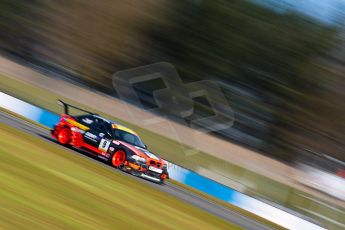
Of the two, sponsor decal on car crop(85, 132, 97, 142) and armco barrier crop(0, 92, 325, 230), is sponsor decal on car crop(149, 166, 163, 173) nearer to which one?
sponsor decal on car crop(85, 132, 97, 142)

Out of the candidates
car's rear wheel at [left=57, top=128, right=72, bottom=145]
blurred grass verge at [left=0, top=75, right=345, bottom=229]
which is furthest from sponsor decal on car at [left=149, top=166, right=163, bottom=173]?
blurred grass verge at [left=0, top=75, right=345, bottom=229]

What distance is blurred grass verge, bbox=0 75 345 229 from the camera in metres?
14.7

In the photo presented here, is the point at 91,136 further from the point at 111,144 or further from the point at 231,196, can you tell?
the point at 231,196

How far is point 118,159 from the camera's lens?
13000 mm

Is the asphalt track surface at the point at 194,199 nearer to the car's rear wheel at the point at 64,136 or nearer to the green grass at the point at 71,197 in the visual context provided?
the car's rear wheel at the point at 64,136

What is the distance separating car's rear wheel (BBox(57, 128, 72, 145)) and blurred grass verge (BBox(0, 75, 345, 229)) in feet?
13.8

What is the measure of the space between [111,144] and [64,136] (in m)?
1.29

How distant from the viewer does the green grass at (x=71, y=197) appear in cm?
634

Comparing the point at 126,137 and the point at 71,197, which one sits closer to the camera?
the point at 71,197

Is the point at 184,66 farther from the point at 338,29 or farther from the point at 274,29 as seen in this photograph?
the point at 338,29

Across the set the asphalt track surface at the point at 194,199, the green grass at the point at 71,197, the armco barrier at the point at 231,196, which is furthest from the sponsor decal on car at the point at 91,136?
the armco barrier at the point at 231,196

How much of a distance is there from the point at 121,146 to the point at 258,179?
4626 millimetres

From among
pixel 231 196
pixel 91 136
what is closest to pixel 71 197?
Result: pixel 91 136

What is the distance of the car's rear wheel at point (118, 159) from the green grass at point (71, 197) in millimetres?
756
